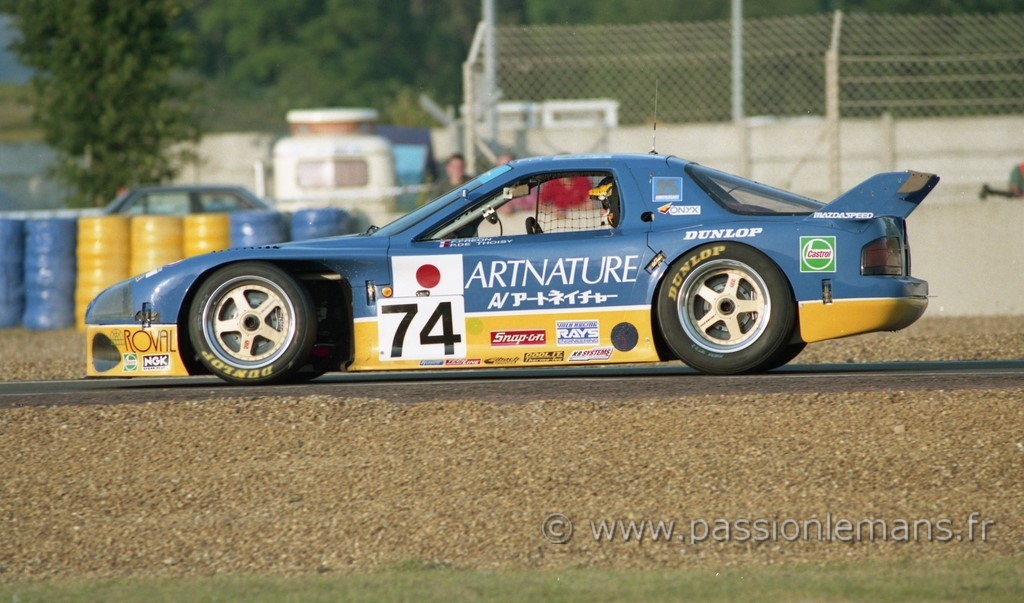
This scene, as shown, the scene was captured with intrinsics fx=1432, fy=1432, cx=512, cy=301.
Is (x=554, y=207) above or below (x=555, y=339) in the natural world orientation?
above

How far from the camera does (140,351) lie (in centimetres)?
793

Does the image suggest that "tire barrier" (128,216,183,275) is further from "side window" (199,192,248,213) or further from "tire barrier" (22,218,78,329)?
"side window" (199,192,248,213)

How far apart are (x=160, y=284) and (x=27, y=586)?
2.89m

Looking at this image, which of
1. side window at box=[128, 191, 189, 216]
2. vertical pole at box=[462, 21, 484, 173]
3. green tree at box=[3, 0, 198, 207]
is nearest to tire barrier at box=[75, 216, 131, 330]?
vertical pole at box=[462, 21, 484, 173]

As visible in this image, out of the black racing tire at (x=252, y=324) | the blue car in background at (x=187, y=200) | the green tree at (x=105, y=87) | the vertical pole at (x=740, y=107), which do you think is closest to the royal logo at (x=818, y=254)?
the black racing tire at (x=252, y=324)

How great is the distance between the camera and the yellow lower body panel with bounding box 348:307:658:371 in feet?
24.8

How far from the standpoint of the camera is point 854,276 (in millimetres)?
7449

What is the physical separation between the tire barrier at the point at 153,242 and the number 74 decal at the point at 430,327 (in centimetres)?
753

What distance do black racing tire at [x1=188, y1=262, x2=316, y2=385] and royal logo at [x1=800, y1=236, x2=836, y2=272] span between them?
2.63 m

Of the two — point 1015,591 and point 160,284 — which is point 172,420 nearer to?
point 160,284

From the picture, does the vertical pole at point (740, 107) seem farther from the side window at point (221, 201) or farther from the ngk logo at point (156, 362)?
the ngk logo at point (156, 362)

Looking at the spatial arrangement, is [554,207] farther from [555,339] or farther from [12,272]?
[12,272]

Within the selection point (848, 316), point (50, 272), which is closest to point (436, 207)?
point (848, 316)

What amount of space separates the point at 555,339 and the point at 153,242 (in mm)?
8214
